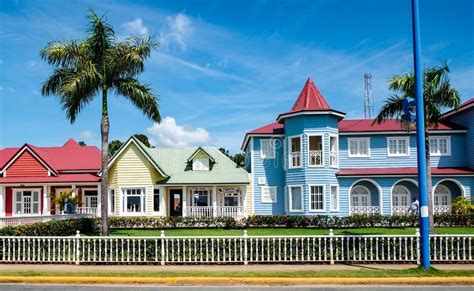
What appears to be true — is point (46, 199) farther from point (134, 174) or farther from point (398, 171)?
point (398, 171)

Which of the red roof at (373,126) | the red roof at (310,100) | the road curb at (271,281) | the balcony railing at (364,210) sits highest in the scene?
the red roof at (310,100)

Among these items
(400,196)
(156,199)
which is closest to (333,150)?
(400,196)

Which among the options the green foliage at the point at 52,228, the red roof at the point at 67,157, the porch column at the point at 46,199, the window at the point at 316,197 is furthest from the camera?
the red roof at the point at 67,157

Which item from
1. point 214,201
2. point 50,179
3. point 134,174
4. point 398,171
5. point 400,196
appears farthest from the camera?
point 50,179

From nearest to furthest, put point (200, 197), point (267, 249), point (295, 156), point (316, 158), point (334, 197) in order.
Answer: point (267, 249)
point (316, 158)
point (334, 197)
point (295, 156)
point (200, 197)

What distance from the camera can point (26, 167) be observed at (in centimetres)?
3328

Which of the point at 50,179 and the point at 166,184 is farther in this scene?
the point at 50,179

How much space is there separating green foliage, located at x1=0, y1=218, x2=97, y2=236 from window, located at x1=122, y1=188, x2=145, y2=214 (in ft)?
14.3

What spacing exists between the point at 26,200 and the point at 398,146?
1092 inches

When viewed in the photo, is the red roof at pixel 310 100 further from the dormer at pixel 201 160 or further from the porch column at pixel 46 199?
the porch column at pixel 46 199

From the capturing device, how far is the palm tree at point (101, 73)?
750 inches

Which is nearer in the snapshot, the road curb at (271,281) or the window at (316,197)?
the road curb at (271,281)

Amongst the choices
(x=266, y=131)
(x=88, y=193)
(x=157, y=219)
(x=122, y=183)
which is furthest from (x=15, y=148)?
(x=266, y=131)

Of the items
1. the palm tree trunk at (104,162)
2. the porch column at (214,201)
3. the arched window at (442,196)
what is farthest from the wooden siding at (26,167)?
the arched window at (442,196)
